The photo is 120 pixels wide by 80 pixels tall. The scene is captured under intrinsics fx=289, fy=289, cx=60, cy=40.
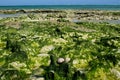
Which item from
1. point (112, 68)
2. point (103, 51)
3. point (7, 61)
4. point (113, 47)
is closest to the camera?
point (112, 68)

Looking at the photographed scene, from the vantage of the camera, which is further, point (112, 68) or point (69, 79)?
point (112, 68)

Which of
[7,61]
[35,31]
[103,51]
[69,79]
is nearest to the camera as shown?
[69,79]

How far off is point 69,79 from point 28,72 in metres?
1.32

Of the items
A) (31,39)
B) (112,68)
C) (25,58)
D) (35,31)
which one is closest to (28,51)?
(25,58)

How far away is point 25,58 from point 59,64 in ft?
4.40

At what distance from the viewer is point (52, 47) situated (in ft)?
35.9

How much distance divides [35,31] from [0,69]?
6279mm

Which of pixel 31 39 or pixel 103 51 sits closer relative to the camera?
pixel 103 51

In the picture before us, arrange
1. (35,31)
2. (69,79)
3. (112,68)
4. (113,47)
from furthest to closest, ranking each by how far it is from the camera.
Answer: (35,31) → (113,47) → (112,68) → (69,79)

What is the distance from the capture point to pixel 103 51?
10.3 m

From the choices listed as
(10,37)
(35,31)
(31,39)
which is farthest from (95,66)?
(35,31)

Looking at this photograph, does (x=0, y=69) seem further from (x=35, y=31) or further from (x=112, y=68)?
(x=35, y=31)

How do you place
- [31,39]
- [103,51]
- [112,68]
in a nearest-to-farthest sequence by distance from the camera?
[112,68], [103,51], [31,39]

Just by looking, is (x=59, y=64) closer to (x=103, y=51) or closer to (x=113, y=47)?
(x=103, y=51)
